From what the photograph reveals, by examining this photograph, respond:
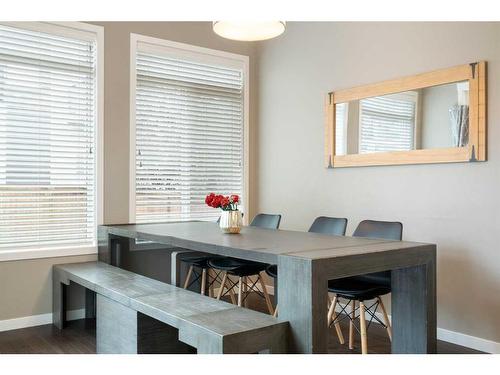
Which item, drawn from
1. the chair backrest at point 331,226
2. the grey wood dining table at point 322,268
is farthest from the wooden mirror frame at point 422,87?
the grey wood dining table at point 322,268

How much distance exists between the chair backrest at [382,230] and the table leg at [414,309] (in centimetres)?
42

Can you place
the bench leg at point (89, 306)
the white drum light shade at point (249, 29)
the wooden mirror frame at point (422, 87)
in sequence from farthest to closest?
the bench leg at point (89, 306) → the wooden mirror frame at point (422, 87) → the white drum light shade at point (249, 29)

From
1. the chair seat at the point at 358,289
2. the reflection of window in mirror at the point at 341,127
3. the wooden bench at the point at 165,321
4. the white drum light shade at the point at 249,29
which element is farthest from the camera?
the reflection of window in mirror at the point at 341,127

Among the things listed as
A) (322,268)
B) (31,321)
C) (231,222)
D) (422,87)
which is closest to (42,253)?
(31,321)

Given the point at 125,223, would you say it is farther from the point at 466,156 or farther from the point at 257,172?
the point at 466,156

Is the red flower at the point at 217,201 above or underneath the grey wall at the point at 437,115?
underneath

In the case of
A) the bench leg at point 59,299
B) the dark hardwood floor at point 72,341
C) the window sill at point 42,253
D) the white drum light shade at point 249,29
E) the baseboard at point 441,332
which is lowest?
the dark hardwood floor at point 72,341

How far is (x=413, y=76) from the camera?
3.71 metres

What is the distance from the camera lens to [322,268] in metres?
2.21

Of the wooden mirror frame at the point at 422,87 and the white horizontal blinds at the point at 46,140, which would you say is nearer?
the wooden mirror frame at the point at 422,87

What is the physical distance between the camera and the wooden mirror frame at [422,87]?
3.29 metres

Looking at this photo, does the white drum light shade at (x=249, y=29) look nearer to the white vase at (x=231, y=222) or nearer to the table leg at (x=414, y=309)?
the white vase at (x=231, y=222)
